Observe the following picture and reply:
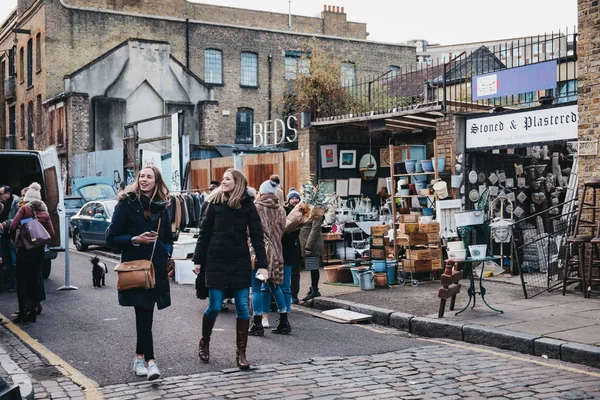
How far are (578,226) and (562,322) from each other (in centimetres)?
257

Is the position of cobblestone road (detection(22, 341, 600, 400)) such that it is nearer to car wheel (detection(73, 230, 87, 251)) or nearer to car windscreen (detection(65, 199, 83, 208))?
car wheel (detection(73, 230, 87, 251))

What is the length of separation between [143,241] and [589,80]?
805cm

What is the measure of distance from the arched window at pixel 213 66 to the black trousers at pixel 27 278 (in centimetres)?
3098

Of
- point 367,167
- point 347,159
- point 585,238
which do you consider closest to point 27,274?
point 585,238

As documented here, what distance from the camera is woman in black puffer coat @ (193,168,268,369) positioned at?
7113mm

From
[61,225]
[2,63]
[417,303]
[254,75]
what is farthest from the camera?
[2,63]

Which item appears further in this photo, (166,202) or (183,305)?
(183,305)

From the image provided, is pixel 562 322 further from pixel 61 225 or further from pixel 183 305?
pixel 61 225

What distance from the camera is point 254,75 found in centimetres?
4138

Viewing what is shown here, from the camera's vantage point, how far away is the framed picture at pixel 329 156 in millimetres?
18375

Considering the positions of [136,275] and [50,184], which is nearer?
[136,275]

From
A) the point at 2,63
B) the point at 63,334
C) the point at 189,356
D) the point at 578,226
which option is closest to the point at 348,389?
the point at 189,356

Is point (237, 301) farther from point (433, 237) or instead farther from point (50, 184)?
point (50, 184)

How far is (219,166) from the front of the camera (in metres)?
23.3
